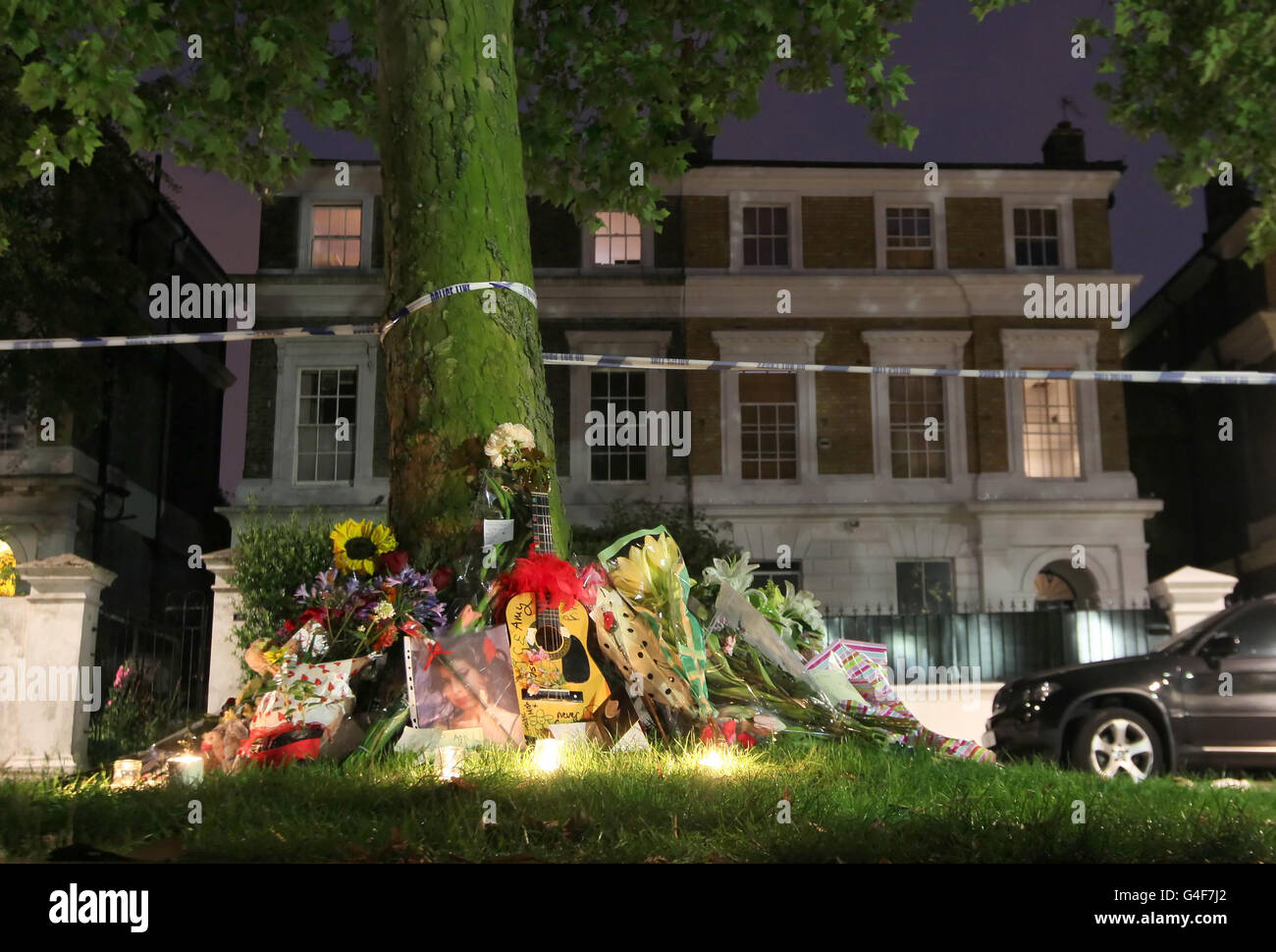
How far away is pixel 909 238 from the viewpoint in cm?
2547

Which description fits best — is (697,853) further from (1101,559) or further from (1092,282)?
(1092,282)

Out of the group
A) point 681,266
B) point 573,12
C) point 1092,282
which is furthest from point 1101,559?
point 573,12

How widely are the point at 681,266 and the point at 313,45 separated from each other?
618 inches

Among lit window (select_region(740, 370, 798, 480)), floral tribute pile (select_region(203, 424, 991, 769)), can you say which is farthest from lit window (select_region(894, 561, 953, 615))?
floral tribute pile (select_region(203, 424, 991, 769))

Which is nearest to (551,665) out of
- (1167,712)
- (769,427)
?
(1167,712)

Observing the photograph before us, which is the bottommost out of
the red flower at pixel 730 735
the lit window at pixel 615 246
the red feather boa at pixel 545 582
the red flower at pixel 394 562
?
the red flower at pixel 730 735

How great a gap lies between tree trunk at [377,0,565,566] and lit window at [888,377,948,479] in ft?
61.1

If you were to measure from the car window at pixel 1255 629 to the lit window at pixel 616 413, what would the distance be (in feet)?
49.3

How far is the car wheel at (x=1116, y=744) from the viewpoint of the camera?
959cm

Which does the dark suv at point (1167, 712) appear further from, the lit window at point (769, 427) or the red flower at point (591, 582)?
the lit window at point (769, 427)

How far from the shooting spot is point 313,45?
986cm

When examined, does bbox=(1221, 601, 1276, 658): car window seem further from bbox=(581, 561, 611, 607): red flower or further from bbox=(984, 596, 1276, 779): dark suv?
bbox=(581, 561, 611, 607): red flower

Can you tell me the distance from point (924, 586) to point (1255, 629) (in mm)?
13663

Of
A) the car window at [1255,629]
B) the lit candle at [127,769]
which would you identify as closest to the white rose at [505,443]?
the lit candle at [127,769]
